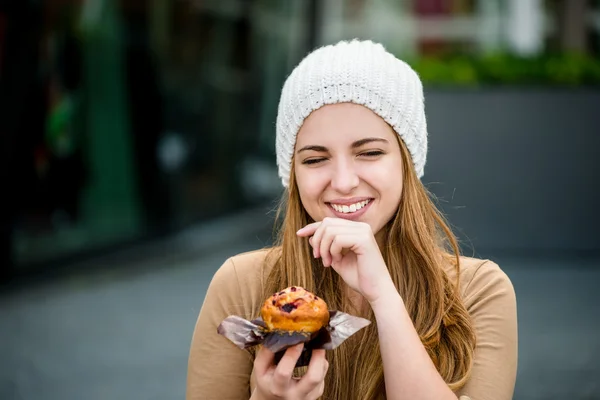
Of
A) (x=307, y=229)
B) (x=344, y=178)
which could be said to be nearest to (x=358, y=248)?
(x=307, y=229)

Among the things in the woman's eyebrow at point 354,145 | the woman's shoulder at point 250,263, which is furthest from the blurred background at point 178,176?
the woman's eyebrow at point 354,145

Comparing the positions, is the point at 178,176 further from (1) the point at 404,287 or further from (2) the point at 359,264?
(2) the point at 359,264

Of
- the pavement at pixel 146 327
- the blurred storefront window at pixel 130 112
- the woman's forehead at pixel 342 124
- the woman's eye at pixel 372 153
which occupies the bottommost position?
the pavement at pixel 146 327

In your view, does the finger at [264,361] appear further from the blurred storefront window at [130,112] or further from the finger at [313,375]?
the blurred storefront window at [130,112]

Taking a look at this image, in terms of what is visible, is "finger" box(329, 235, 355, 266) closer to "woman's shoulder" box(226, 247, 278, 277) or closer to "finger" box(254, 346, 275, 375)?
"finger" box(254, 346, 275, 375)

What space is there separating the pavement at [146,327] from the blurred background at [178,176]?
2cm

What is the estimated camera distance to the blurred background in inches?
245

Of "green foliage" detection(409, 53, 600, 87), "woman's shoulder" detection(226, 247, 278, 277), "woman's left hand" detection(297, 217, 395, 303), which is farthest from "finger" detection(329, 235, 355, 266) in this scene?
"green foliage" detection(409, 53, 600, 87)

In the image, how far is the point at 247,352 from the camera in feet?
8.73

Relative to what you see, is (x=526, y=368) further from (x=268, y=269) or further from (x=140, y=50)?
(x=140, y=50)

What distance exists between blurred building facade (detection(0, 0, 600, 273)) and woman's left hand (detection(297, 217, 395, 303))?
6.23 m

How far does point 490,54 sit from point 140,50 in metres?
3.94

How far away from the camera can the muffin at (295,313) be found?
7.32 feet

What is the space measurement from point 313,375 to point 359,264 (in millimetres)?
353
